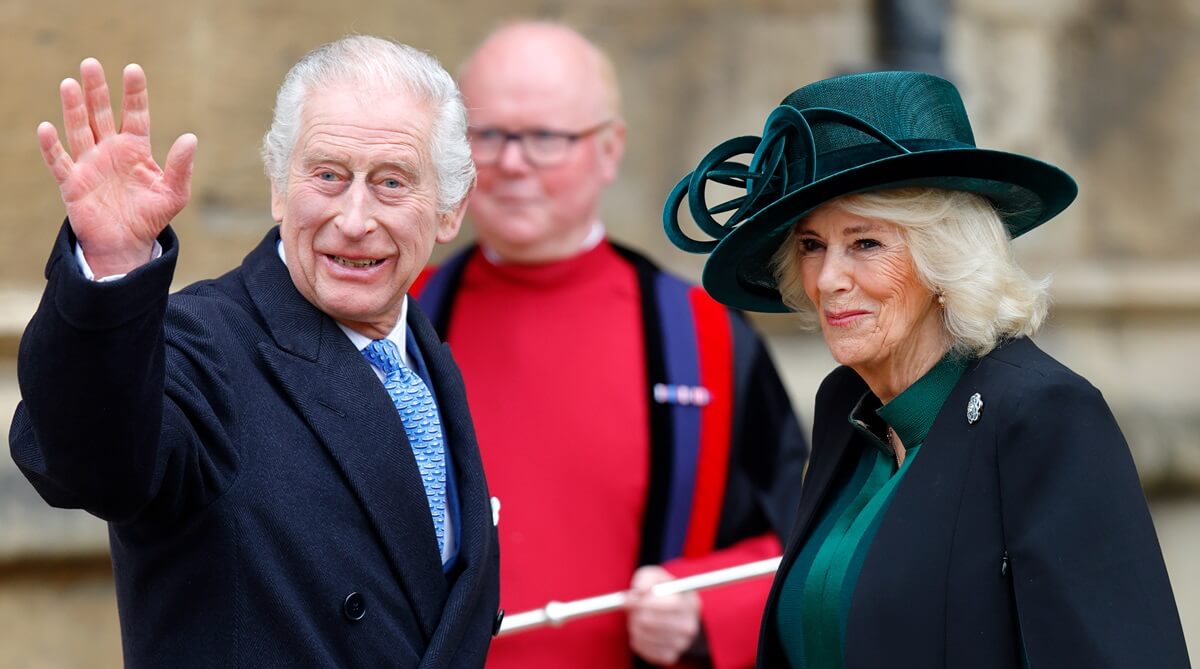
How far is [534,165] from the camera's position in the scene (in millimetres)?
4148

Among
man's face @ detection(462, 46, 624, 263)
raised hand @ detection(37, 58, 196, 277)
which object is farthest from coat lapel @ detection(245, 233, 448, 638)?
man's face @ detection(462, 46, 624, 263)

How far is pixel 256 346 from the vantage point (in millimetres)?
2486

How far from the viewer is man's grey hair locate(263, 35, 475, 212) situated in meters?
2.60

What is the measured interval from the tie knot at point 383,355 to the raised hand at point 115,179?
2.05 feet

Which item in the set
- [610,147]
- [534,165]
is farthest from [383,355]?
[610,147]

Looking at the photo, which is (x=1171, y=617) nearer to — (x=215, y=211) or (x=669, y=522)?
(x=669, y=522)

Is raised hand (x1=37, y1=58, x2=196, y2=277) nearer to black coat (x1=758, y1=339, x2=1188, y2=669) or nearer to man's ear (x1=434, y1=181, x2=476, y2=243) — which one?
man's ear (x1=434, y1=181, x2=476, y2=243)

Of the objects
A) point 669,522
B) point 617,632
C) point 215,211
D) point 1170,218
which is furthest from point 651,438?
point 1170,218

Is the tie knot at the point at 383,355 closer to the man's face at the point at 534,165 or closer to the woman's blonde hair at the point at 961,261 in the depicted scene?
the woman's blonde hair at the point at 961,261

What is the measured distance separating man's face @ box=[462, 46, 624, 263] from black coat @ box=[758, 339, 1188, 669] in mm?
1713

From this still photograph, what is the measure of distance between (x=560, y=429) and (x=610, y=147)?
30.0 inches

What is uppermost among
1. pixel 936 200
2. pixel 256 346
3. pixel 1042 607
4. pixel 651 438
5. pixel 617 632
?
pixel 936 200

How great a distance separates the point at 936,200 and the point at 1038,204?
0.19 meters

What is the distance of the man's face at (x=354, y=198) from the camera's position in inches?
101
